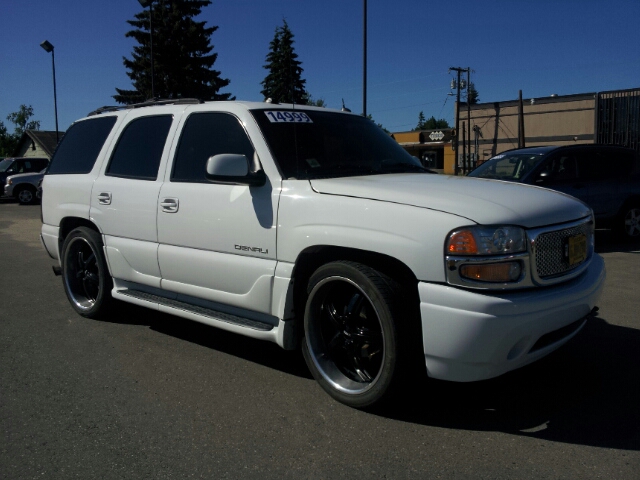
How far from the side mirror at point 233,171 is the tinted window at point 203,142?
343mm

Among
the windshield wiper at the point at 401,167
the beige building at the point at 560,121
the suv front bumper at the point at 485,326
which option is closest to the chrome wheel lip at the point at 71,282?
the windshield wiper at the point at 401,167

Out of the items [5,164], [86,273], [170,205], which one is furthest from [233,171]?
[5,164]

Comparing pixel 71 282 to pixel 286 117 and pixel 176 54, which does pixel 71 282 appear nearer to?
pixel 286 117

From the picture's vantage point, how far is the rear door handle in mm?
5090

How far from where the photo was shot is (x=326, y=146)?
171 inches

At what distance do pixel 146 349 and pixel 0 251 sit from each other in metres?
7.00

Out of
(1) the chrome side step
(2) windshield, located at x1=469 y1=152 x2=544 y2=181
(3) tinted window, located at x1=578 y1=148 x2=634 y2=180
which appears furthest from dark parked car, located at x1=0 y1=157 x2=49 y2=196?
(1) the chrome side step

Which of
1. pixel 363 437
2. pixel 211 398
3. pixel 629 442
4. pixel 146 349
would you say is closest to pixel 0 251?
pixel 146 349

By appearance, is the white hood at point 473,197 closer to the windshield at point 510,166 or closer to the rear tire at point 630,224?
the windshield at point 510,166

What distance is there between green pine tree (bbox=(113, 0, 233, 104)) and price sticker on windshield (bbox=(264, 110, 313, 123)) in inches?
1309

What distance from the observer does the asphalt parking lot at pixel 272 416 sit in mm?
2918

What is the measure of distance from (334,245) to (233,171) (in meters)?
0.85

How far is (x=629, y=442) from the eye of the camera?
122 inches

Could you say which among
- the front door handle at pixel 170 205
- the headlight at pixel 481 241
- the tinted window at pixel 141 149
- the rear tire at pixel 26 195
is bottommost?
the rear tire at pixel 26 195
